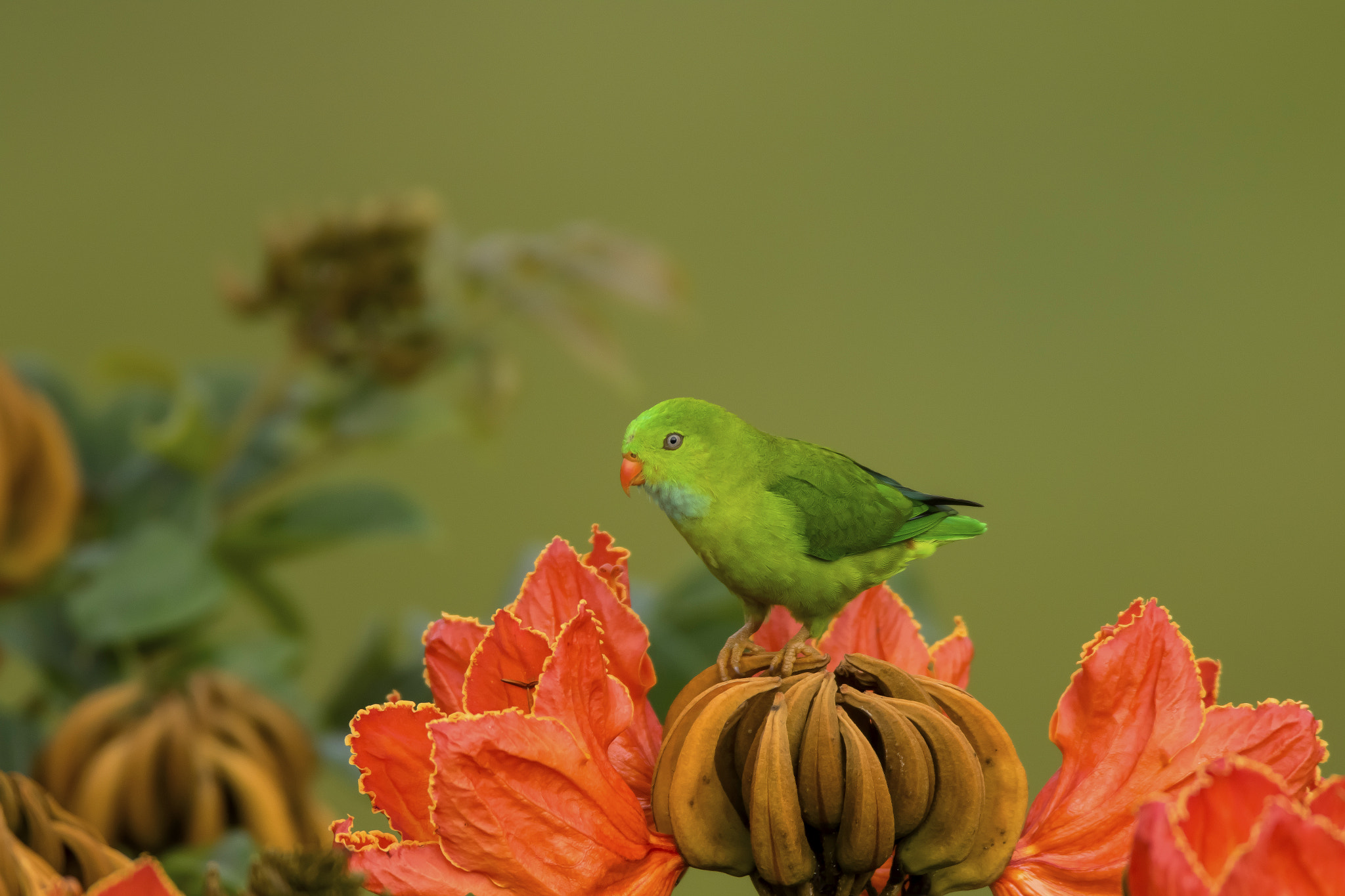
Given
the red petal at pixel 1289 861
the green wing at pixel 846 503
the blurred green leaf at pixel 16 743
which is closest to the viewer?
the red petal at pixel 1289 861

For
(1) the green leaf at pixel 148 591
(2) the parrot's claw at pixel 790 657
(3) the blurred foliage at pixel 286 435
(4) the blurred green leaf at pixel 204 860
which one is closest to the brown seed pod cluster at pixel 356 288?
(3) the blurred foliage at pixel 286 435

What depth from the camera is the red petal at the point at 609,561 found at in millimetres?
217

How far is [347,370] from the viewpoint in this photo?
55cm

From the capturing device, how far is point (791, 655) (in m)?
0.21

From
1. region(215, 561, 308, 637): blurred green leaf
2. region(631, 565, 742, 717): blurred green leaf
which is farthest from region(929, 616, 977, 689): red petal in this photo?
region(215, 561, 308, 637): blurred green leaf

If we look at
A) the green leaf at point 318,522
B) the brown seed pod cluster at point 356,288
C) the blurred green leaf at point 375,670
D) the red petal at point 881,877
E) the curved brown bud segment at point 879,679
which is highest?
the brown seed pod cluster at point 356,288

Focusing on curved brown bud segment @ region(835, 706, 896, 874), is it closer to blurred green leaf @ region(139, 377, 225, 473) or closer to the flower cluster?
the flower cluster

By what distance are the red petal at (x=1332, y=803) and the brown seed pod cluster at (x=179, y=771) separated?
26 cm

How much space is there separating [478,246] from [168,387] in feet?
0.56

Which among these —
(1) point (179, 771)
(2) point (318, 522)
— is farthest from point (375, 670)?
(1) point (179, 771)

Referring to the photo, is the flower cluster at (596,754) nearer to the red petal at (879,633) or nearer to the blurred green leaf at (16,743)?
the red petal at (879,633)

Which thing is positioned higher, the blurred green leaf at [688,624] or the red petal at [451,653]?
the red petal at [451,653]

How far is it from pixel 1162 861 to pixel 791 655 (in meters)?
0.08

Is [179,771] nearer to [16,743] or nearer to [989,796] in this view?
[16,743]
